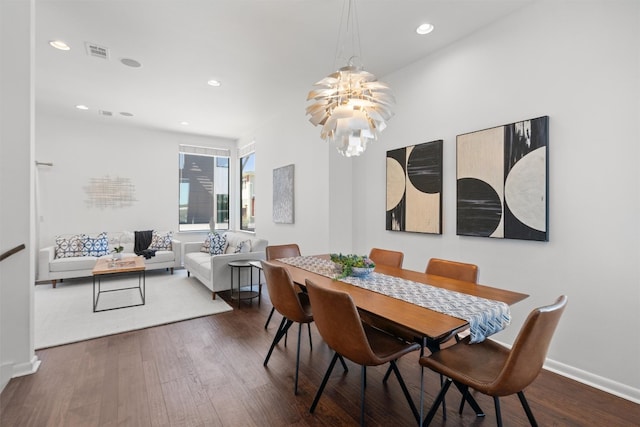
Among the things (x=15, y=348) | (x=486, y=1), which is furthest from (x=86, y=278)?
(x=486, y=1)

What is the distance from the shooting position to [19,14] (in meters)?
2.33

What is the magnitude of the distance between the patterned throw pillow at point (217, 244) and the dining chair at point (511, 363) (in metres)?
4.21

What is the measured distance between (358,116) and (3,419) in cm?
291

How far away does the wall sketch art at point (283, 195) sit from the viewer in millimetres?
5105

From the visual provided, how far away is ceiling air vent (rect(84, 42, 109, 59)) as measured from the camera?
10.4 ft

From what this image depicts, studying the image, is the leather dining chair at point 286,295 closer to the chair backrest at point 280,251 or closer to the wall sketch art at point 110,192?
the chair backrest at point 280,251

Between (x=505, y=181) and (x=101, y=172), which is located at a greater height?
(x=101, y=172)

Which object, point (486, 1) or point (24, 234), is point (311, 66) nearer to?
point (486, 1)

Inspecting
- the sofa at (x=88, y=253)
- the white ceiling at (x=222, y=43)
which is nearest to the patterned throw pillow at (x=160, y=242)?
the sofa at (x=88, y=253)

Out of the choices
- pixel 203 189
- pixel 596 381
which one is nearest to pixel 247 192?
pixel 203 189

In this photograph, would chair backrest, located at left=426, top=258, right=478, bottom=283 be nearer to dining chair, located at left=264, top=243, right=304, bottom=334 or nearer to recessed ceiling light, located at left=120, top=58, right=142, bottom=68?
dining chair, located at left=264, top=243, right=304, bottom=334

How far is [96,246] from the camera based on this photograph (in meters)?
5.40

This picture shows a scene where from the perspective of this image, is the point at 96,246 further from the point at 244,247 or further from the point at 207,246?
the point at 244,247

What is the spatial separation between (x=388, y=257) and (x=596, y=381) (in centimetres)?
173
